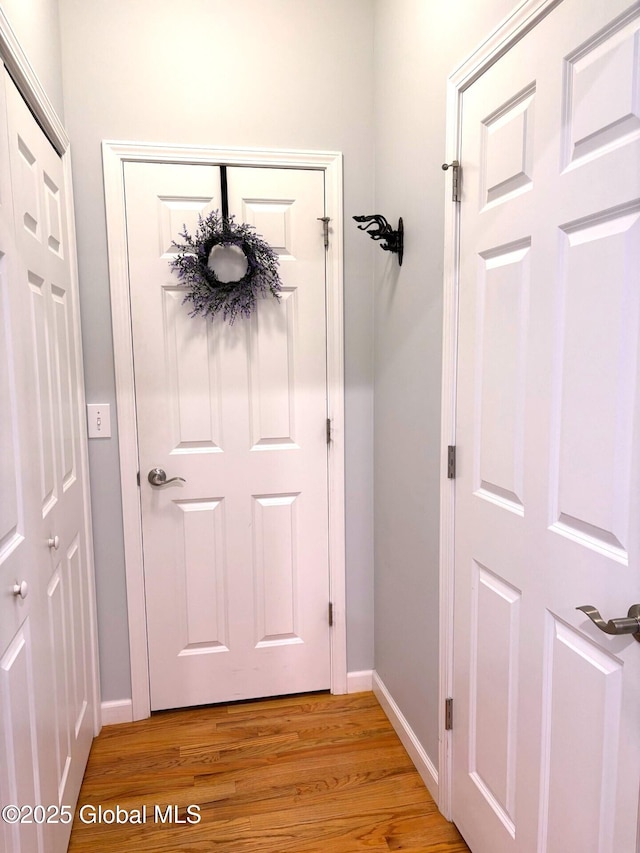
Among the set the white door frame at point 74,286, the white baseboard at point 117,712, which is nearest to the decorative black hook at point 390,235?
the white door frame at point 74,286

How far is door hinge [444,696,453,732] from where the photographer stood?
170 cm

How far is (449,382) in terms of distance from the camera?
1621 mm

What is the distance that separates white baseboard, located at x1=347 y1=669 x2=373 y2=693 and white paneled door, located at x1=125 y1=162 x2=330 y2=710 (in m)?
0.16

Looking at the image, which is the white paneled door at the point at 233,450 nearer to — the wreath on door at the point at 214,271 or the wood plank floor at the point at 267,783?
the wreath on door at the point at 214,271

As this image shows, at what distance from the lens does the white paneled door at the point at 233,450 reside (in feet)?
6.91

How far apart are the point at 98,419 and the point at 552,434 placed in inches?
63.7

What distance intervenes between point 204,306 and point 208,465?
2.04 ft

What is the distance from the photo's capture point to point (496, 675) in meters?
1.43

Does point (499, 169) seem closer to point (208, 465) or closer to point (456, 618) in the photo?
point (456, 618)

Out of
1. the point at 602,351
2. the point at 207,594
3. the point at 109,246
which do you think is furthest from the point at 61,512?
the point at 602,351

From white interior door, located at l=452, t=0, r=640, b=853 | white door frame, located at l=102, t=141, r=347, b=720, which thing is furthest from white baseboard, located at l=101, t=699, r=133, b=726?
white interior door, located at l=452, t=0, r=640, b=853

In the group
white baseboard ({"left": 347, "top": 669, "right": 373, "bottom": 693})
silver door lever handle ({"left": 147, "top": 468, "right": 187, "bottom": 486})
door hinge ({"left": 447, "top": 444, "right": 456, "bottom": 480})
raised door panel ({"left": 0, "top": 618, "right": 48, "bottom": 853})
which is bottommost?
white baseboard ({"left": 347, "top": 669, "right": 373, "bottom": 693})

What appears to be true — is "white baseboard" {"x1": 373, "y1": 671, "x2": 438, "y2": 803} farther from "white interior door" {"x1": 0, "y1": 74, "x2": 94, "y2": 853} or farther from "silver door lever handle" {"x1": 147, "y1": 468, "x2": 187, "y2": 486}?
"silver door lever handle" {"x1": 147, "y1": 468, "x2": 187, "y2": 486}

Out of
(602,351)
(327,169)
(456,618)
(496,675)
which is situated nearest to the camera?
(602,351)
